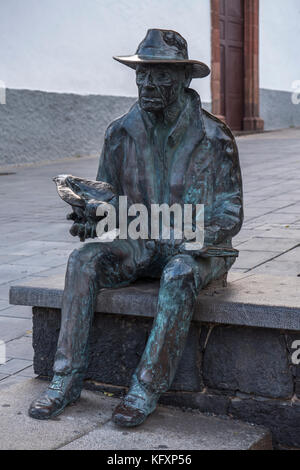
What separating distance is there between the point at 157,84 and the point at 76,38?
38.0 feet

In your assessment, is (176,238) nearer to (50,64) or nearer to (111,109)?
(50,64)

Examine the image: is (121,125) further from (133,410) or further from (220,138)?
(133,410)

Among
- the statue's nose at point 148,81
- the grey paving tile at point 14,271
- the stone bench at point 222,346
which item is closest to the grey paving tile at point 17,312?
the grey paving tile at point 14,271

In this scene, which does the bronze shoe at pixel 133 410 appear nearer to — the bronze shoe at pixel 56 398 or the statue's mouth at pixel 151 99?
the bronze shoe at pixel 56 398

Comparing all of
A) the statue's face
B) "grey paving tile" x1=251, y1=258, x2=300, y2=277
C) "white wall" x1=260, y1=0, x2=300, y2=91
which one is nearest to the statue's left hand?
the statue's face

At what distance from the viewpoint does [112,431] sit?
2729 millimetres

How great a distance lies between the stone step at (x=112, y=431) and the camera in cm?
263

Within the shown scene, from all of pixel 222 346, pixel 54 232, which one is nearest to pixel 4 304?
pixel 222 346

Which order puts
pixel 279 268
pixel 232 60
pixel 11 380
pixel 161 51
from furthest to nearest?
1. pixel 232 60
2. pixel 279 268
3. pixel 11 380
4. pixel 161 51

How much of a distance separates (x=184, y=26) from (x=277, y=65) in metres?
4.64

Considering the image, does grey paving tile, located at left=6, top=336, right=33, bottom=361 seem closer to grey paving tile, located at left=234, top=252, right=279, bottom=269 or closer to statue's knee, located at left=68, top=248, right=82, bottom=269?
Result: statue's knee, located at left=68, top=248, right=82, bottom=269

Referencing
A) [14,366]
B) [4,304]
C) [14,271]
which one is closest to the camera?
[14,366]

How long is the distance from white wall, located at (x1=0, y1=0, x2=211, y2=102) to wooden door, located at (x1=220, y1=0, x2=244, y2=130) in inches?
74.6

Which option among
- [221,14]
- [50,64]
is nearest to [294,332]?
[50,64]
